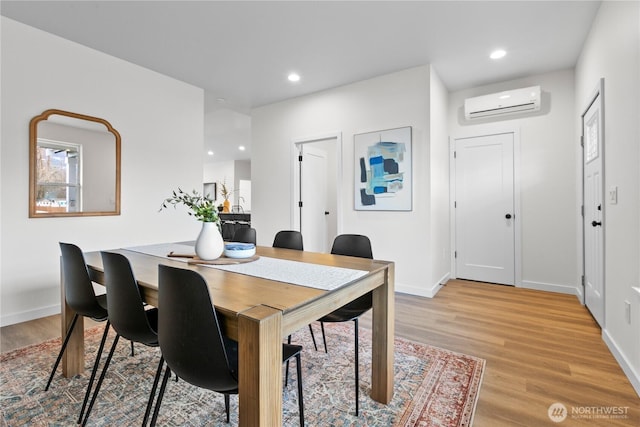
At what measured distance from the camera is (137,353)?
83.4 inches

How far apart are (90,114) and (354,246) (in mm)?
2980

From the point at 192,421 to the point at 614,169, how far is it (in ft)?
9.90

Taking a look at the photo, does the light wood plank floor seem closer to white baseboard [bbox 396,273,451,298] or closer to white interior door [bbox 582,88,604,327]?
white baseboard [bbox 396,273,451,298]

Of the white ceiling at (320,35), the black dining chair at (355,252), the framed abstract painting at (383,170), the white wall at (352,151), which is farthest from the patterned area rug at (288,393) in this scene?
the white ceiling at (320,35)

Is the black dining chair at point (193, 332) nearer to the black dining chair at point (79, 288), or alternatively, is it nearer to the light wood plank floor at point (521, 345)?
the black dining chair at point (79, 288)

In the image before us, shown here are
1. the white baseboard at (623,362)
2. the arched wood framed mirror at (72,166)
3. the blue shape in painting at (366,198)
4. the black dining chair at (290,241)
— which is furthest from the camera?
the blue shape in painting at (366,198)

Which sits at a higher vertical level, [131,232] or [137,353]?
[131,232]

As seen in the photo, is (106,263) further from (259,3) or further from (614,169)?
(614,169)

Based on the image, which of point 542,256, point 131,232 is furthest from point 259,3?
point 542,256

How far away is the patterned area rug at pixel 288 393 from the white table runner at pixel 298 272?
692 millimetres

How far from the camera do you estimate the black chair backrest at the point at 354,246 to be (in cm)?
215

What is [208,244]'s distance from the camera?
1.79 meters

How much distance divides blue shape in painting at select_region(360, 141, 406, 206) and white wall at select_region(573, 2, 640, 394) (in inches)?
70.3

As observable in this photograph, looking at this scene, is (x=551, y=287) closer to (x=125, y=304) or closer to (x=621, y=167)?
(x=621, y=167)
